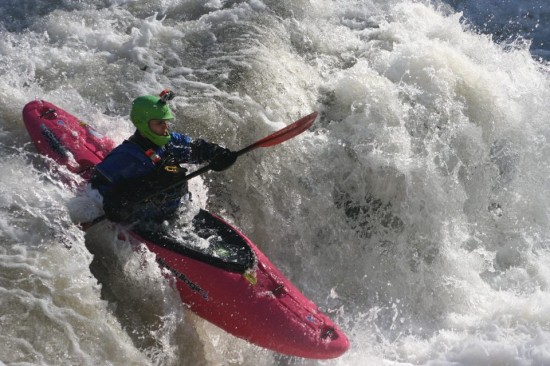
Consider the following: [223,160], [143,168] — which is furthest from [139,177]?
[223,160]

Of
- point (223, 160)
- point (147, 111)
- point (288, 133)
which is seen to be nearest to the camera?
point (147, 111)

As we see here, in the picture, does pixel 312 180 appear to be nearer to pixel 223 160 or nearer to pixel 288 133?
pixel 288 133

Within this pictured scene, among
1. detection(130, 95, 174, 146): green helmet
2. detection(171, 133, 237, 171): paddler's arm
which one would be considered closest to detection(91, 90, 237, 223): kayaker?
detection(130, 95, 174, 146): green helmet

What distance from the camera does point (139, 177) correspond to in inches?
164

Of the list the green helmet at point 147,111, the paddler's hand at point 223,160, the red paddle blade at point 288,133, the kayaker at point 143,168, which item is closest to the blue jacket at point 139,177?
the kayaker at point 143,168

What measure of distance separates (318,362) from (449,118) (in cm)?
306

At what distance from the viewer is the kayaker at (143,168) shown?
4.08 metres

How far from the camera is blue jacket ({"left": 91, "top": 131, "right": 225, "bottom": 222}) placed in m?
4.09

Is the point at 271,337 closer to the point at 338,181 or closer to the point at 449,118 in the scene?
the point at 338,181

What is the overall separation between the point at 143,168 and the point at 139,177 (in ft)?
0.22

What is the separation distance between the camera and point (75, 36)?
652 cm

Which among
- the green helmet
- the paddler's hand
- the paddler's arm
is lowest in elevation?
the paddler's arm

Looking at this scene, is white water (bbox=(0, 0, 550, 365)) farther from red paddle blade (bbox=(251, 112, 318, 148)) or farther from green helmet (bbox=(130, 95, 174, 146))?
red paddle blade (bbox=(251, 112, 318, 148))

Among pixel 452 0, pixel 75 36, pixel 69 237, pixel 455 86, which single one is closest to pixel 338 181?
pixel 455 86
